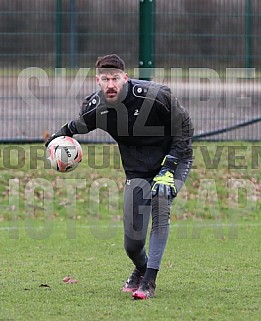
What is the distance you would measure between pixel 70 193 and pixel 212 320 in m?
6.63

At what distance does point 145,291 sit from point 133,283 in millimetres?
478

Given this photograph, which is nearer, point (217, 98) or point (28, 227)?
point (28, 227)

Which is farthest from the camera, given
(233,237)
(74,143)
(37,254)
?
(233,237)

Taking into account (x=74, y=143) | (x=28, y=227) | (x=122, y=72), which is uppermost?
(x=122, y=72)

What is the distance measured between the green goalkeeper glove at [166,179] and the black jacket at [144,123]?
9cm

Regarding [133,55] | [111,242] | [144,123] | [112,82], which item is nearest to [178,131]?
[144,123]

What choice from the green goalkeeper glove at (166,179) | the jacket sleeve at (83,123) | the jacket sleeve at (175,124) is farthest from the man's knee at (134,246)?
the jacket sleeve at (83,123)

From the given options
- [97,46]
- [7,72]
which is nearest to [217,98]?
[97,46]

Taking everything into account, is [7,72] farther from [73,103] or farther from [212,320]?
[212,320]

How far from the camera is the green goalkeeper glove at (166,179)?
7.24 m

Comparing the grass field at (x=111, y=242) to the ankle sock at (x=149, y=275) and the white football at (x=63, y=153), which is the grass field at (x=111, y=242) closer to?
the ankle sock at (x=149, y=275)

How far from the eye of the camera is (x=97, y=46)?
14.8 metres

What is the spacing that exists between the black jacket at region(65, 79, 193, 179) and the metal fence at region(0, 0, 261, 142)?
6711 millimetres

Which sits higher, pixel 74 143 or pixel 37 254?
pixel 74 143
